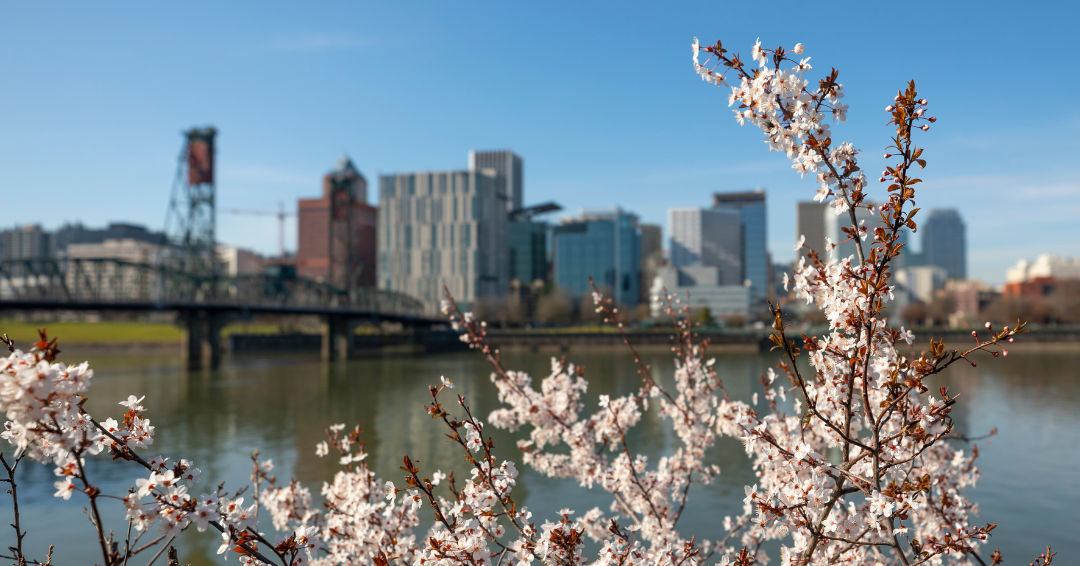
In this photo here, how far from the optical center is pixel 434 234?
5984 inches

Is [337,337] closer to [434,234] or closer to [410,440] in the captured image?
[410,440]

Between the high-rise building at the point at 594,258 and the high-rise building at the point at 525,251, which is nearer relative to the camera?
the high-rise building at the point at 594,258

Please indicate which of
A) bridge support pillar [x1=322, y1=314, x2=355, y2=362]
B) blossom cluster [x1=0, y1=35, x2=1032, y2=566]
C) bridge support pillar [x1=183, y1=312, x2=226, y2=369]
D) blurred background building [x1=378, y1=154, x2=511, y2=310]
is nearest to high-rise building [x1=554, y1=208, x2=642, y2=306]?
blurred background building [x1=378, y1=154, x2=511, y2=310]

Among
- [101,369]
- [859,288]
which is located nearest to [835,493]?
[859,288]

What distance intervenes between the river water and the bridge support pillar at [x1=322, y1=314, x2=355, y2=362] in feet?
64.6

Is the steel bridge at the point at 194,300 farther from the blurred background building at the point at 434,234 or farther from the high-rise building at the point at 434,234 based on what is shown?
the high-rise building at the point at 434,234

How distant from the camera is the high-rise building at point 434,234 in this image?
5891 inches

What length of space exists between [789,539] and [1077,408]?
26.0 metres

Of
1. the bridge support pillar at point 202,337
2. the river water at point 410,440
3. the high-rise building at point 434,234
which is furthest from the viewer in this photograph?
the high-rise building at point 434,234

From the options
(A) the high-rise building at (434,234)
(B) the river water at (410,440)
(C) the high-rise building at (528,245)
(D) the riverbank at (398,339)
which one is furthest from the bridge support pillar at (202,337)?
(C) the high-rise building at (528,245)

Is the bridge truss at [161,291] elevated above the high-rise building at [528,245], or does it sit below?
below

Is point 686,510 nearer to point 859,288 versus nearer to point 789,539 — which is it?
point 789,539

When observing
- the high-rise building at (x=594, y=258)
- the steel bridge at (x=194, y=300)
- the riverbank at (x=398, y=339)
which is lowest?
the riverbank at (x=398, y=339)

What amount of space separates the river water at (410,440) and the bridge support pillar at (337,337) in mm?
19680
